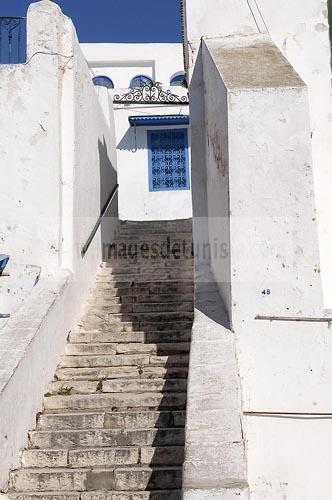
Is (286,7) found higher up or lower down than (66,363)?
higher up

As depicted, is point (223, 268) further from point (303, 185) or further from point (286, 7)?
point (286, 7)

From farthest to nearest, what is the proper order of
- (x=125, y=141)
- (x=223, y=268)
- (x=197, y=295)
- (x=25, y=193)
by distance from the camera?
(x=125, y=141) → (x=25, y=193) → (x=197, y=295) → (x=223, y=268)

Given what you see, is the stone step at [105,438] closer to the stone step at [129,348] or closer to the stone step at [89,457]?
the stone step at [89,457]

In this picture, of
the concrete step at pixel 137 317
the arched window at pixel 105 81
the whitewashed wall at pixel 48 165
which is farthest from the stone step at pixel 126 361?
the arched window at pixel 105 81

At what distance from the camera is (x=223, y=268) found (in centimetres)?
563

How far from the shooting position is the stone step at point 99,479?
4.57m

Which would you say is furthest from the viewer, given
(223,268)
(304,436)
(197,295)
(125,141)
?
(125,141)

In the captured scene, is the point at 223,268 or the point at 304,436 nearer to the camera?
the point at 304,436

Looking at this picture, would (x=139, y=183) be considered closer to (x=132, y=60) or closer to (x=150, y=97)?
(x=150, y=97)

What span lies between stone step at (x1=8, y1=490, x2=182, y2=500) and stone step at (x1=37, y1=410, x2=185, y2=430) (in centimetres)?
72

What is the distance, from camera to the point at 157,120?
13148 millimetres

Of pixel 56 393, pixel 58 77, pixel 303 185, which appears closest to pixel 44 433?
pixel 56 393

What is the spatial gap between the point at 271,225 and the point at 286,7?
341 cm

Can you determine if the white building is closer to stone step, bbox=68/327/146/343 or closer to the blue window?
stone step, bbox=68/327/146/343
